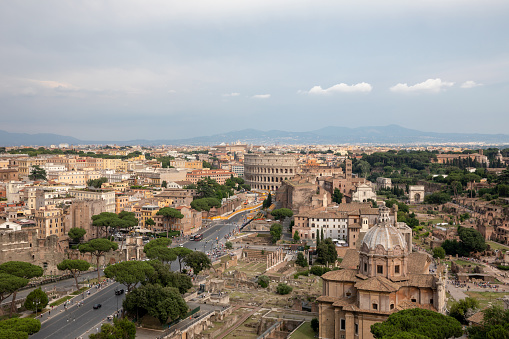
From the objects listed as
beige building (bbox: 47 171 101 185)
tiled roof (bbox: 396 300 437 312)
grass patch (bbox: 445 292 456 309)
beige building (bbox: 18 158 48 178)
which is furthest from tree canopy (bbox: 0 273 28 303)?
beige building (bbox: 18 158 48 178)

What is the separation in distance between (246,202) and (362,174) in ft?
166

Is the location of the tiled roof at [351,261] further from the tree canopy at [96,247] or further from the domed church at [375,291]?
the tree canopy at [96,247]

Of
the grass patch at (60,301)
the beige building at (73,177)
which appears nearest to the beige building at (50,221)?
the grass patch at (60,301)

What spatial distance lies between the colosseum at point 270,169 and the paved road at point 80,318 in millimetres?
84576

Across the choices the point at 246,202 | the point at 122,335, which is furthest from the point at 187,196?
the point at 122,335

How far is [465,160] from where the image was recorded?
5684 inches

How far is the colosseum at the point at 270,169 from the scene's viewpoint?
126000mm

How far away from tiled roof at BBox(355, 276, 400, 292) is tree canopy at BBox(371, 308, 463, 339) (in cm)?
330

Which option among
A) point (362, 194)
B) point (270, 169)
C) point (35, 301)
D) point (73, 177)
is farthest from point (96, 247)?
Answer: point (270, 169)

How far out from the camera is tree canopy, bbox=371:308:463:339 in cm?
2606

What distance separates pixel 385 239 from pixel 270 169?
313 feet

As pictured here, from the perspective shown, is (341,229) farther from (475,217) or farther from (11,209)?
(11,209)

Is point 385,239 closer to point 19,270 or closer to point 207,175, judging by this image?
point 19,270

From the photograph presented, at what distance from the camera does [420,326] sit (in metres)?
26.5
